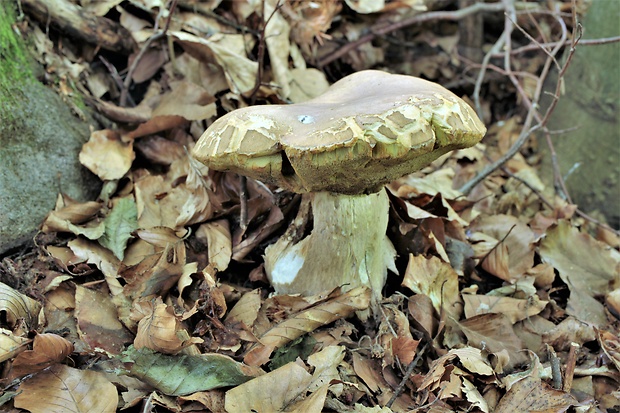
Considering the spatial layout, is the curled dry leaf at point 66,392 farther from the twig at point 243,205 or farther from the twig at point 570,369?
the twig at point 570,369

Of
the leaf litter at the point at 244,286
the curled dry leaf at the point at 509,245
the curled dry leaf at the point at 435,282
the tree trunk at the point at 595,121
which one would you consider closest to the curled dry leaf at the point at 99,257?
the leaf litter at the point at 244,286

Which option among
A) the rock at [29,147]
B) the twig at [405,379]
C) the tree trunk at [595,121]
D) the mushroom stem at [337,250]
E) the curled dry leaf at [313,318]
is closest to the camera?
the twig at [405,379]

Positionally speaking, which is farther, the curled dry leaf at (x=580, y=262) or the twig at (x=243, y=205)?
the curled dry leaf at (x=580, y=262)

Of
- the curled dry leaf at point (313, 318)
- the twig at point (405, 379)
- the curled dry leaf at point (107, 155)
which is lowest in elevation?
the twig at point (405, 379)

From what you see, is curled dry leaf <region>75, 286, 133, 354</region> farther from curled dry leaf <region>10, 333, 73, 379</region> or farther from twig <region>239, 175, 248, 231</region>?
twig <region>239, 175, 248, 231</region>

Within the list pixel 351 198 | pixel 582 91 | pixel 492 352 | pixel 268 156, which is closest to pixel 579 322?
pixel 492 352

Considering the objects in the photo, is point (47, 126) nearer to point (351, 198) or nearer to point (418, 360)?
point (351, 198)

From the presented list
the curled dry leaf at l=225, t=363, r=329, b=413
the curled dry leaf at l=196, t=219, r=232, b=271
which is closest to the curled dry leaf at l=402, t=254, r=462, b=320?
the curled dry leaf at l=225, t=363, r=329, b=413
